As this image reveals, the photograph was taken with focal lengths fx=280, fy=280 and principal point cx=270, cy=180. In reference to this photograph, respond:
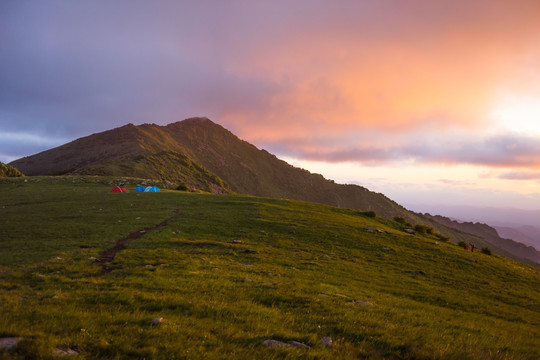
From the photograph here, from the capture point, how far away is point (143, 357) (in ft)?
22.3

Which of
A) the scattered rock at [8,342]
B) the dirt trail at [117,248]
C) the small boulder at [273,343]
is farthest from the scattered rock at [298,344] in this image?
the dirt trail at [117,248]

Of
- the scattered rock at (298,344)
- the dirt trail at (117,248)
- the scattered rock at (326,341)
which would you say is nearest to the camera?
the scattered rock at (298,344)

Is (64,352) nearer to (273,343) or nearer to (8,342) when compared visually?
(8,342)

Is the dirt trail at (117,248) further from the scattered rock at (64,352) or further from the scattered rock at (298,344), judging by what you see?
the scattered rock at (298,344)

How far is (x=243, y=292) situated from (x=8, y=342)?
341 inches

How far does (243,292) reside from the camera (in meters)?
13.7

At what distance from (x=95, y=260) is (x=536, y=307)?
107 ft

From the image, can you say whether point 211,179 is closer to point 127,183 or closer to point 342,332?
point 127,183

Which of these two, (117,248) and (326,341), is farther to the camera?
(117,248)

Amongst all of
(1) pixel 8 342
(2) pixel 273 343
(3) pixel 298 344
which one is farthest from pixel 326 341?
(1) pixel 8 342

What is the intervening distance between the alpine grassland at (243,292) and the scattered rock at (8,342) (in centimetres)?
6

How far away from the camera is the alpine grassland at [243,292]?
8.02m

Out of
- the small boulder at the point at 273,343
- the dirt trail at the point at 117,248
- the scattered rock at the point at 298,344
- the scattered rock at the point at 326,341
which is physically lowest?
the dirt trail at the point at 117,248

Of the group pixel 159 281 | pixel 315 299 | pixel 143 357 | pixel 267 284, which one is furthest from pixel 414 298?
pixel 143 357
